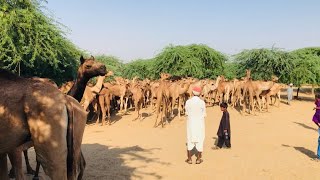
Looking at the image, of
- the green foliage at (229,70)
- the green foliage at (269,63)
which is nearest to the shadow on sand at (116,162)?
the green foliage at (269,63)

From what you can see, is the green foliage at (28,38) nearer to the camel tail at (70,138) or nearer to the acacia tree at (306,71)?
the camel tail at (70,138)

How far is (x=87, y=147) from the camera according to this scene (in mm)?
11961

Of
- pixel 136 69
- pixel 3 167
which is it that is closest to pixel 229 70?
pixel 136 69

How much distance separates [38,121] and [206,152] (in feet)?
25.5

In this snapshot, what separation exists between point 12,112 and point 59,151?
0.67 metres

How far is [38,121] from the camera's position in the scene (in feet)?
13.2

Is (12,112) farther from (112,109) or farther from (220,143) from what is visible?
(112,109)

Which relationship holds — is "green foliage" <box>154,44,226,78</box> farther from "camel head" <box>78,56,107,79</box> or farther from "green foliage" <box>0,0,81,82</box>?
"camel head" <box>78,56,107,79</box>

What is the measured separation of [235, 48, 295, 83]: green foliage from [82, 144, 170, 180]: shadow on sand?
85.0 feet

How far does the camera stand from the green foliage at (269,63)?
34625 millimetres

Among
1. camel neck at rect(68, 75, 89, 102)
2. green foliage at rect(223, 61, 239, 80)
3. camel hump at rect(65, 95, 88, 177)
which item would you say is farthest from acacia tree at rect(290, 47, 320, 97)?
camel hump at rect(65, 95, 88, 177)

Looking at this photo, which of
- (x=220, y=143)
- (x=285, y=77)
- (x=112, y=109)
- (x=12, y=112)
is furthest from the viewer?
(x=285, y=77)

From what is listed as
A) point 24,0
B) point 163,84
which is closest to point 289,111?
point 163,84

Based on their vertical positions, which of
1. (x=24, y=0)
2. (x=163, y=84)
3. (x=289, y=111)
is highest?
(x=24, y=0)
